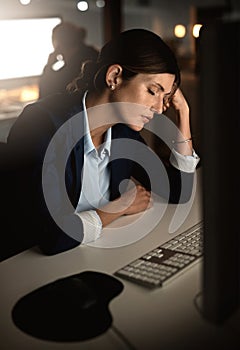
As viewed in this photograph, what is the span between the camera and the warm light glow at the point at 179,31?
5.07 m

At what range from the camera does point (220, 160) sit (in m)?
0.69

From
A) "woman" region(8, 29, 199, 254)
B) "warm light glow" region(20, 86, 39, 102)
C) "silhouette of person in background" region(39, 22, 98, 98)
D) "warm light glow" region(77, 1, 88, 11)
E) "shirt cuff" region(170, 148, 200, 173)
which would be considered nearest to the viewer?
"woman" region(8, 29, 199, 254)

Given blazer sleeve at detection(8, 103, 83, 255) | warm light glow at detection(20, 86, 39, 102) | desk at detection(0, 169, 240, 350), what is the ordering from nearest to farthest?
desk at detection(0, 169, 240, 350) → blazer sleeve at detection(8, 103, 83, 255) → warm light glow at detection(20, 86, 39, 102)

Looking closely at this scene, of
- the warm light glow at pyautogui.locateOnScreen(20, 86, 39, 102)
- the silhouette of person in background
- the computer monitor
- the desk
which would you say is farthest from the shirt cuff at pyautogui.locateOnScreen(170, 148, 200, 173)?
the warm light glow at pyautogui.locateOnScreen(20, 86, 39, 102)

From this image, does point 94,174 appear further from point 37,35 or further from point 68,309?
point 37,35

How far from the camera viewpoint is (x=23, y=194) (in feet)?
4.72

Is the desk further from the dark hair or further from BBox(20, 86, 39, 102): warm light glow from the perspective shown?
BBox(20, 86, 39, 102): warm light glow

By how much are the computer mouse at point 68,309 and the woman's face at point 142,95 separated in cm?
62

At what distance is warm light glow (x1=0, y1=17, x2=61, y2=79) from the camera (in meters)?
3.73

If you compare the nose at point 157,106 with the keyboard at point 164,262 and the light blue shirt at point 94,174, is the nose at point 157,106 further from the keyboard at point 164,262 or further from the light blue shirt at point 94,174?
the keyboard at point 164,262

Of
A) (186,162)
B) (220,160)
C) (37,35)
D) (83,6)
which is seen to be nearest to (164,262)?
(220,160)

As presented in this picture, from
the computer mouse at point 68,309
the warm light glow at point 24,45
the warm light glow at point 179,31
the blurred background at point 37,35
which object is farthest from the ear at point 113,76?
the warm light glow at point 179,31

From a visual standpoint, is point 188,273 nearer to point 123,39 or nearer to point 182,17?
point 123,39

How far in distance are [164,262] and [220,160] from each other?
1.29 feet
